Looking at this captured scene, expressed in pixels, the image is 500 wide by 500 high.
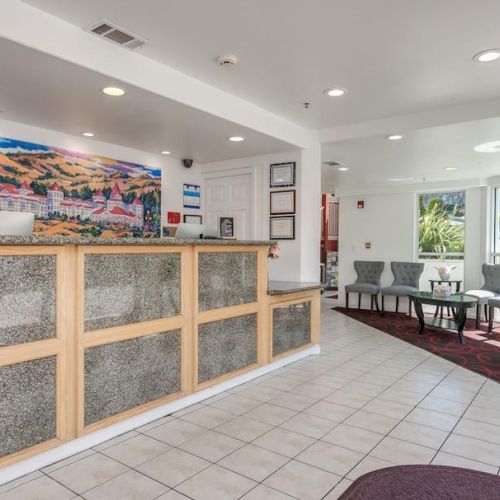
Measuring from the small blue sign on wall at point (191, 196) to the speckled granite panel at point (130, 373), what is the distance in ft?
9.74

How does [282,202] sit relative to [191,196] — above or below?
below

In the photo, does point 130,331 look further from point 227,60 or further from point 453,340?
point 453,340

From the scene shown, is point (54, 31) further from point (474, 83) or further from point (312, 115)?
point (474, 83)

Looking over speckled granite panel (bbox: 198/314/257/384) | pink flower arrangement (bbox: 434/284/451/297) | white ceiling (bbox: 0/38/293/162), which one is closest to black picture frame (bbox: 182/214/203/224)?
white ceiling (bbox: 0/38/293/162)

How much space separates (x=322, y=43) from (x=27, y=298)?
8.31ft

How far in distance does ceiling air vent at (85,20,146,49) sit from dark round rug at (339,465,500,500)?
9.51 feet

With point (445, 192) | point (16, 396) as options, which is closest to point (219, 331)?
point (16, 396)

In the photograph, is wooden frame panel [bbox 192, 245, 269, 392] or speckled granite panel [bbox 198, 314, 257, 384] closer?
wooden frame panel [bbox 192, 245, 269, 392]

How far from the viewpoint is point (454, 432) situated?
9.24 ft

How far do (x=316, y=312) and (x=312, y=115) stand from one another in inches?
86.5

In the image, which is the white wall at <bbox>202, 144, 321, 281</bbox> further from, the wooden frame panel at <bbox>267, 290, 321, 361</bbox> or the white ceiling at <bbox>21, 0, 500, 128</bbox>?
the white ceiling at <bbox>21, 0, 500, 128</bbox>

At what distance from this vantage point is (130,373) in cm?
277

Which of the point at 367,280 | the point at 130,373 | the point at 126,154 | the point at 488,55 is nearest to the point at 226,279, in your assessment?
the point at 130,373

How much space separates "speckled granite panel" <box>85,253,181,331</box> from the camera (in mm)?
2557
